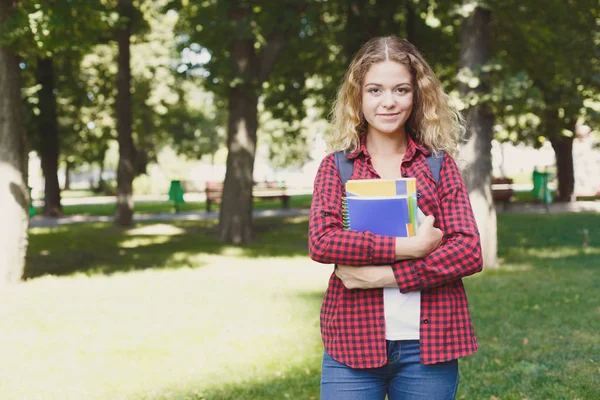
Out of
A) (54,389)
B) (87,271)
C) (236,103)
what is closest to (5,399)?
(54,389)

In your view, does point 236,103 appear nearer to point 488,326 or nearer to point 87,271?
point 87,271

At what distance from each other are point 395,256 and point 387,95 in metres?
0.58

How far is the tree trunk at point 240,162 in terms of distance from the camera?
59.0 feet

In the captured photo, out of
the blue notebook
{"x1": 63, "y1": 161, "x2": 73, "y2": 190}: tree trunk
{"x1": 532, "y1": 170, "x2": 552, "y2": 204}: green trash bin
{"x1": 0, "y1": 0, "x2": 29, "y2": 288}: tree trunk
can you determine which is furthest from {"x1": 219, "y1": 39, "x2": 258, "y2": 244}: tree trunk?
{"x1": 63, "y1": 161, "x2": 73, "y2": 190}: tree trunk

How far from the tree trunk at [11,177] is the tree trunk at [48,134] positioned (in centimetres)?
1364

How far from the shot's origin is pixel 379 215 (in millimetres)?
2631

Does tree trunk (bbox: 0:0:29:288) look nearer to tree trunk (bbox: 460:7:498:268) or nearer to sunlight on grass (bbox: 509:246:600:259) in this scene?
tree trunk (bbox: 460:7:498:268)

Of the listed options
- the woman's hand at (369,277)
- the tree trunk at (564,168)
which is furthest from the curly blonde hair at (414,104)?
the tree trunk at (564,168)

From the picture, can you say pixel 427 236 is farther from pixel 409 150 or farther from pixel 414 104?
pixel 414 104

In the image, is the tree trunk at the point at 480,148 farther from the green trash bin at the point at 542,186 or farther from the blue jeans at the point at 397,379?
the green trash bin at the point at 542,186

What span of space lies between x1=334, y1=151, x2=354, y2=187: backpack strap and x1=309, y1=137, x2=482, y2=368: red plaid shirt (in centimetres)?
2

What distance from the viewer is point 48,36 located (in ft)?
35.5

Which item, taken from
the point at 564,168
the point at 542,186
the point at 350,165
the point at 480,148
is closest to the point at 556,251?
the point at 480,148

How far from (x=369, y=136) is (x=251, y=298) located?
7.41 meters
